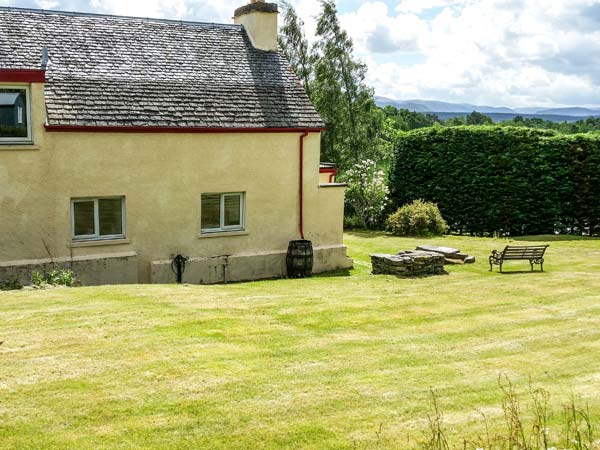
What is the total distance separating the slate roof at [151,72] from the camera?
19.1 metres

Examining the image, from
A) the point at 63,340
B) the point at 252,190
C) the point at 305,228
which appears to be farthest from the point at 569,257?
the point at 63,340

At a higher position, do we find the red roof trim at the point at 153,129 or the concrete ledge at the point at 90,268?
the red roof trim at the point at 153,129

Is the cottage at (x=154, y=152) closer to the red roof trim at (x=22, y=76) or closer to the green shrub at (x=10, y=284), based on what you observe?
the red roof trim at (x=22, y=76)

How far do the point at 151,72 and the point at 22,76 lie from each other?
4.59 meters

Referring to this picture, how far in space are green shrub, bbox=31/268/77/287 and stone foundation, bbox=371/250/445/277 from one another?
30.5 feet

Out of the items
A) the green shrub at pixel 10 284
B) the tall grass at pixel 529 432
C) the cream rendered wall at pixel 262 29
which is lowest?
the tall grass at pixel 529 432

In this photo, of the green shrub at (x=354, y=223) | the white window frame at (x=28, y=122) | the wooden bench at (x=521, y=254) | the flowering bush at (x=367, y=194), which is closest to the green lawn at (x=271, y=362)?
the wooden bench at (x=521, y=254)

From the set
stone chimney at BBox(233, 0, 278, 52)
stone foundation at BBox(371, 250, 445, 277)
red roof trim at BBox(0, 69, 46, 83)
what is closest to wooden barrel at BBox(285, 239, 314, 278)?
stone foundation at BBox(371, 250, 445, 277)

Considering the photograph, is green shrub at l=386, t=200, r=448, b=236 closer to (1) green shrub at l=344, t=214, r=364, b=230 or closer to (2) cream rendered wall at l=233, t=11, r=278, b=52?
(1) green shrub at l=344, t=214, r=364, b=230

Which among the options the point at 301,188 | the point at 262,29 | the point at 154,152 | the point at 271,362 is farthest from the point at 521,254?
the point at 271,362

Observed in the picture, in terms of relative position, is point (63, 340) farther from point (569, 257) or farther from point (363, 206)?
point (363, 206)

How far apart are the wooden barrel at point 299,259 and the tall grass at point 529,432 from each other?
42.7ft

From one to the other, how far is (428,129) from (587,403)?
26.7 meters

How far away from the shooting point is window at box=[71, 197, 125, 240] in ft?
61.4
